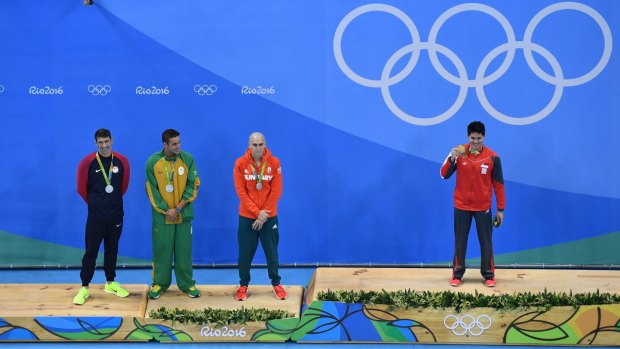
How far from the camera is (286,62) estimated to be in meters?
9.66

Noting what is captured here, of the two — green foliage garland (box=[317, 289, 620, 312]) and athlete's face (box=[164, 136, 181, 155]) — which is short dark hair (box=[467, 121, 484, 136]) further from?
athlete's face (box=[164, 136, 181, 155])

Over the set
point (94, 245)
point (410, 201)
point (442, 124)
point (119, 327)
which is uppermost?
point (442, 124)

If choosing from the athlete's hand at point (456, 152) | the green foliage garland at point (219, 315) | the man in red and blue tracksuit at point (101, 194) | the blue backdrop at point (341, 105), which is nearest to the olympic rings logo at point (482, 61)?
the blue backdrop at point (341, 105)

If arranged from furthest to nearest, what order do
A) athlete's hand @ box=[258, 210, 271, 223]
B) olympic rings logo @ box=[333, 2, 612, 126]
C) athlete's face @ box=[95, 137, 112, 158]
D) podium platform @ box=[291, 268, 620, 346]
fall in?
olympic rings logo @ box=[333, 2, 612, 126] < athlete's hand @ box=[258, 210, 271, 223] < athlete's face @ box=[95, 137, 112, 158] < podium platform @ box=[291, 268, 620, 346]

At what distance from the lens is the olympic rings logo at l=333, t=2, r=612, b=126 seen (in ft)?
31.4

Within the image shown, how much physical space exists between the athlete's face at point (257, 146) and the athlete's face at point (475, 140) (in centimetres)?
194

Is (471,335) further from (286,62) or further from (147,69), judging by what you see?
(147,69)

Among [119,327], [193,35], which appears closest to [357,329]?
[119,327]

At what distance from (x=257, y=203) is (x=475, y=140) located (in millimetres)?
2118

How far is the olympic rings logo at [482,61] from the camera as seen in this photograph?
31.4 feet

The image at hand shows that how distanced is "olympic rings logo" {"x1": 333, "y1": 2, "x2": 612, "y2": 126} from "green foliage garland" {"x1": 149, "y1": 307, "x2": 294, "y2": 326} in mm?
3115

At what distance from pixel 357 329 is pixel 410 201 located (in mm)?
2517

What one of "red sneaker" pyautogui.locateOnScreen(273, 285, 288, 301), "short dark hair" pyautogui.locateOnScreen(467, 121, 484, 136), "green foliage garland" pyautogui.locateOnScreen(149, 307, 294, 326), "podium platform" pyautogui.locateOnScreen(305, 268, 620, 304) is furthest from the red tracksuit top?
"green foliage garland" pyautogui.locateOnScreen(149, 307, 294, 326)

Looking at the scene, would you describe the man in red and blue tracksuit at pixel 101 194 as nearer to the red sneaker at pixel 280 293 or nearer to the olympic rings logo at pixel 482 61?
the red sneaker at pixel 280 293
